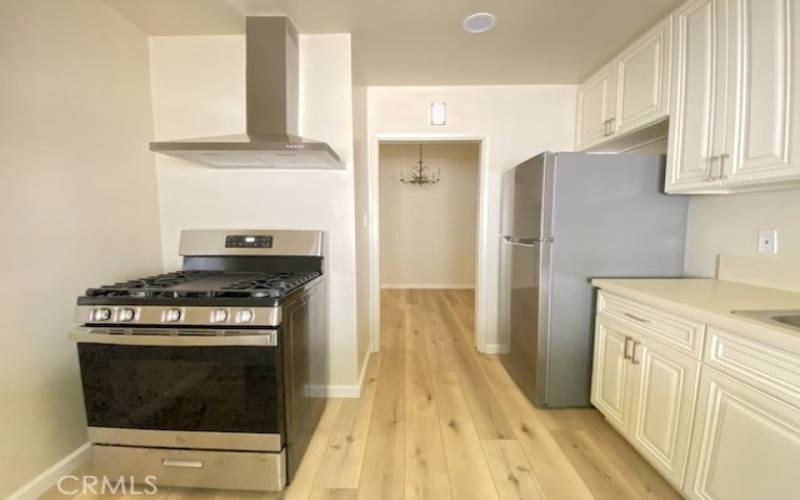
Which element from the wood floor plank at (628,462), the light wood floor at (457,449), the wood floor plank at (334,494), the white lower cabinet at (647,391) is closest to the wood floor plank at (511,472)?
the light wood floor at (457,449)

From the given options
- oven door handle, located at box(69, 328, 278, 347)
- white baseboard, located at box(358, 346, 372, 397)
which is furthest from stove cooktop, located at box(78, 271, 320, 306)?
white baseboard, located at box(358, 346, 372, 397)

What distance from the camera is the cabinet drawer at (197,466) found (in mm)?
1276

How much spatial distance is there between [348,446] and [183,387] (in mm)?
877

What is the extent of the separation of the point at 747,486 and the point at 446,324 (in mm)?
2628

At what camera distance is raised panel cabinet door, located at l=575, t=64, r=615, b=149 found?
2162 mm

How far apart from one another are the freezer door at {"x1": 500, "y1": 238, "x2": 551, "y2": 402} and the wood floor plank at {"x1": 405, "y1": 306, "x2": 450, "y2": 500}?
65 cm

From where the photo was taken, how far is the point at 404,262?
5.41 metres

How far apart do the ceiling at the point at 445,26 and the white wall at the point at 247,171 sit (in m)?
0.16

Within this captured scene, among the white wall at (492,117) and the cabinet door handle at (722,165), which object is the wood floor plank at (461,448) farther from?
the cabinet door handle at (722,165)

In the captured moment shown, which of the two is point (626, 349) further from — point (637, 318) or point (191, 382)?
point (191, 382)

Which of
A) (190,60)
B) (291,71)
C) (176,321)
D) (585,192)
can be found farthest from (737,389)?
(190,60)

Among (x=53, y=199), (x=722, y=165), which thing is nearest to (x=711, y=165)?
(x=722, y=165)

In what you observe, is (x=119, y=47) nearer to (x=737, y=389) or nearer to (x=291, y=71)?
(x=291, y=71)

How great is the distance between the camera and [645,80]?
5.96 ft
